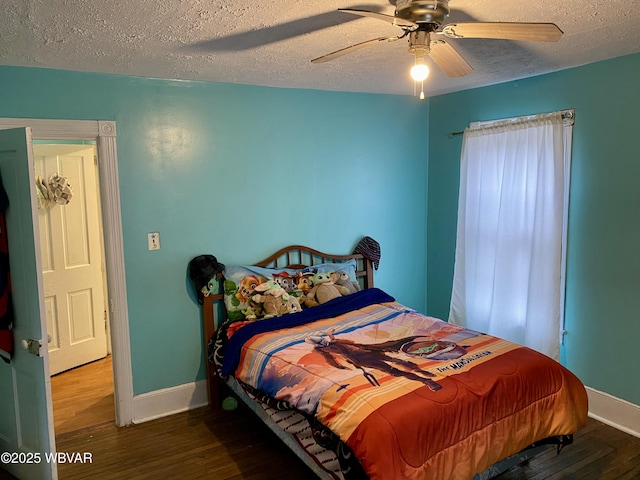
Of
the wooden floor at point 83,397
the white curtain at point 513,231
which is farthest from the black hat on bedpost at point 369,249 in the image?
the wooden floor at point 83,397

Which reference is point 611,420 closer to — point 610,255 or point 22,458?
point 610,255

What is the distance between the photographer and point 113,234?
3.27 m

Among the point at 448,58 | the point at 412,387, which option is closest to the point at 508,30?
the point at 448,58

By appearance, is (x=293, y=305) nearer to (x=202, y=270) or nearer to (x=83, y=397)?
(x=202, y=270)

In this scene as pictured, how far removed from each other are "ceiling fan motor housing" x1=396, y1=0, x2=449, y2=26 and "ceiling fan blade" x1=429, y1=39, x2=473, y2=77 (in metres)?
0.24

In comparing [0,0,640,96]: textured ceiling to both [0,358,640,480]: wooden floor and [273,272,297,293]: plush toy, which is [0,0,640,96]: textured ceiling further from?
[0,358,640,480]: wooden floor

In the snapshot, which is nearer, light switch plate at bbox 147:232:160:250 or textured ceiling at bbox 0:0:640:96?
textured ceiling at bbox 0:0:640:96

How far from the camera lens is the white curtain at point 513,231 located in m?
3.51

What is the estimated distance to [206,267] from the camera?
348cm

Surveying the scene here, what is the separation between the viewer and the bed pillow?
3.53 metres

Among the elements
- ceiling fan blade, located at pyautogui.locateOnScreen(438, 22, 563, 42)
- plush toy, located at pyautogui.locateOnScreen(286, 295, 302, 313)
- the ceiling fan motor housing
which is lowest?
plush toy, located at pyautogui.locateOnScreen(286, 295, 302, 313)

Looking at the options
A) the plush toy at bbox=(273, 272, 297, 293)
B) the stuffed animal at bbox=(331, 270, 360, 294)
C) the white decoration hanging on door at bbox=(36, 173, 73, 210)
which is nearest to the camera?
the plush toy at bbox=(273, 272, 297, 293)

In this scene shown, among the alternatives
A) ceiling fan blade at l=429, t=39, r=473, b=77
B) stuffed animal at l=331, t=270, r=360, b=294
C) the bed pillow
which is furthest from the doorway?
ceiling fan blade at l=429, t=39, r=473, b=77

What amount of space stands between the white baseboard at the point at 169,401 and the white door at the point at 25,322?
84cm
